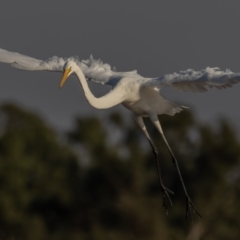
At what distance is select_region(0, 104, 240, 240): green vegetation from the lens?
36625 millimetres

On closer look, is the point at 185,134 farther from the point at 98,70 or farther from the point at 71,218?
the point at 98,70

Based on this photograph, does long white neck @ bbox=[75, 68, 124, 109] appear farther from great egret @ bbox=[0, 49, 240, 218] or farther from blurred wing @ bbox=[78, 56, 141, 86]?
blurred wing @ bbox=[78, 56, 141, 86]

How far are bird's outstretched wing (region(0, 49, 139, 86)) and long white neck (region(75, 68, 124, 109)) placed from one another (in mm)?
418

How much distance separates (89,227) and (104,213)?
1.95ft

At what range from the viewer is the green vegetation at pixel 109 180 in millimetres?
36625

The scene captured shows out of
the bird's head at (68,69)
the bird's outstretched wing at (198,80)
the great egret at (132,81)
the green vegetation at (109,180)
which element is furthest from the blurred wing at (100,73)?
the green vegetation at (109,180)

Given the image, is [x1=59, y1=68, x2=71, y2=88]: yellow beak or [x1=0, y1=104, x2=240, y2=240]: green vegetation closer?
[x1=59, y1=68, x2=71, y2=88]: yellow beak

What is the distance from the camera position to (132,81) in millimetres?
19594

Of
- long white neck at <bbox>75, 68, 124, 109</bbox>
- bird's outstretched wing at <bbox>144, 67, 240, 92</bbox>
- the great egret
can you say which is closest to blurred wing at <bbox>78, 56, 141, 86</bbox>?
the great egret

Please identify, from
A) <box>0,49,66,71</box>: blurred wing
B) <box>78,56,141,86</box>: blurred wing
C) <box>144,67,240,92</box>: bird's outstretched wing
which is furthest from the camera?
<box>0,49,66,71</box>: blurred wing

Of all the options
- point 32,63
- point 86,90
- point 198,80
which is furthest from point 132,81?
point 32,63

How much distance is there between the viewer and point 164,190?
68.8ft

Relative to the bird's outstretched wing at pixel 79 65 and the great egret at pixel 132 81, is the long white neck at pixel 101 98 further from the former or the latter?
the bird's outstretched wing at pixel 79 65

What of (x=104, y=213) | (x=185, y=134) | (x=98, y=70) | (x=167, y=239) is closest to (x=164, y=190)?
(x=98, y=70)
